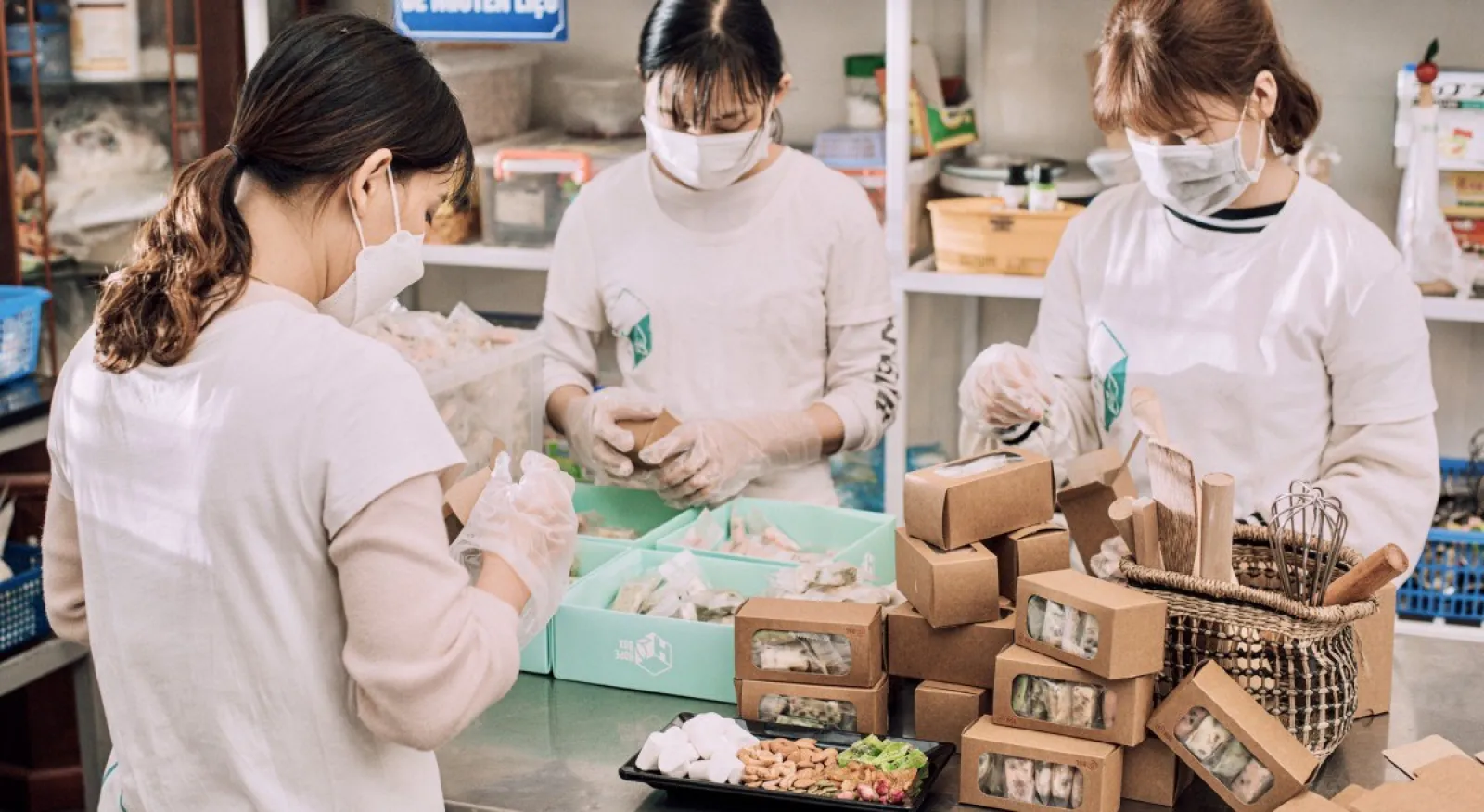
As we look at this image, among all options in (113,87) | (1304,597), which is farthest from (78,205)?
(1304,597)

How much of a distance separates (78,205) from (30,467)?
1.96ft

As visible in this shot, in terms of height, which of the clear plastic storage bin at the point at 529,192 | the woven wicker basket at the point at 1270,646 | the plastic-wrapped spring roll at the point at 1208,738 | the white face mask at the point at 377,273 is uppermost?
the white face mask at the point at 377,273

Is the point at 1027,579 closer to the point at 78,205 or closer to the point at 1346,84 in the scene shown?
the point at 1346,84

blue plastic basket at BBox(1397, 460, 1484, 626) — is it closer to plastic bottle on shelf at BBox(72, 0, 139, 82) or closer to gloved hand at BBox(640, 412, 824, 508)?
gloved hand at BBox(640, 412, 824, 508)

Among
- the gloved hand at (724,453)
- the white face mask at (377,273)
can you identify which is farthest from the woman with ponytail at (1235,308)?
the white face mask at (377,273)

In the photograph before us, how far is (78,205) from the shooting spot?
3.35 m

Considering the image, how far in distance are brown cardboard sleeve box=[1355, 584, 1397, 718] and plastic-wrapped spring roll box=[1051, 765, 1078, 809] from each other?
410 millimetres

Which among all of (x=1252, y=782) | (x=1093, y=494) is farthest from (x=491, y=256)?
(x=1252, y=782)

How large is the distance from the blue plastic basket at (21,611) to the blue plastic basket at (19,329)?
384 mm

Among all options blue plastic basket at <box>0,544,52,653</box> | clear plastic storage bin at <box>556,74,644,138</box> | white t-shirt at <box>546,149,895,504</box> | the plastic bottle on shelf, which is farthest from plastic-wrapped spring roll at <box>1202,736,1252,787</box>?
the plastic bottle on shelf

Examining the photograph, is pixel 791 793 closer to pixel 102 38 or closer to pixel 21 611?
pixel 21 611

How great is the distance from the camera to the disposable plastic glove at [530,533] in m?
1.38

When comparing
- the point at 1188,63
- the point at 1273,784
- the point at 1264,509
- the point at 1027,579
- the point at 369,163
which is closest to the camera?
the point at 369,163

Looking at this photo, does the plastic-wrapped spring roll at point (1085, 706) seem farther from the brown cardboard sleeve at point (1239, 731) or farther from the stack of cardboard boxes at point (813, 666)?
the stack of cardboard boxes at point (813, 666)
